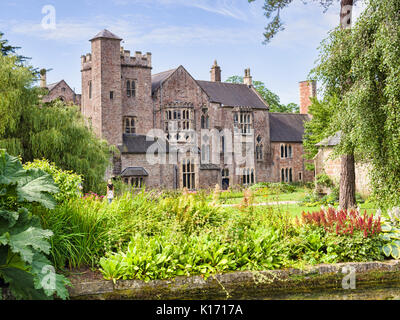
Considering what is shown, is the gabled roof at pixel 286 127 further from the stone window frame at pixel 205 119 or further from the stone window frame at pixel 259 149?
the stone window frame at pixel 205 119

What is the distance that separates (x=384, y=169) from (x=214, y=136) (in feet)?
87.9

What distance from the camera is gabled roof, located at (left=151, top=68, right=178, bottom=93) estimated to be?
36.1 metres

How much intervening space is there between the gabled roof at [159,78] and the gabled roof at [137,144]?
432 cm

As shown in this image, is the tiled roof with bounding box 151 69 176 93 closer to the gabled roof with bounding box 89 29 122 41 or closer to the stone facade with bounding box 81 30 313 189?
the stone facade with bounding box 81 30 313 189

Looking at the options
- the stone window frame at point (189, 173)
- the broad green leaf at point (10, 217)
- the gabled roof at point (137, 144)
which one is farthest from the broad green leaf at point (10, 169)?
the stone window frame at point (189, 173)

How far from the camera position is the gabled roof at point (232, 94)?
39.9 m

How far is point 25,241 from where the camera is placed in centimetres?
518

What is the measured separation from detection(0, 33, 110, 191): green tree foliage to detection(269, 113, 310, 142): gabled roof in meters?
24.7

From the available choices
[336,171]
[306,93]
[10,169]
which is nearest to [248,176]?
[306,93]

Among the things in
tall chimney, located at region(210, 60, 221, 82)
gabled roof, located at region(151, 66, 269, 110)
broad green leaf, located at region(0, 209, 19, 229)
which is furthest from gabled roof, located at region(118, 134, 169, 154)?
broad green leaf, located at region(0, 209, 19, 229)
